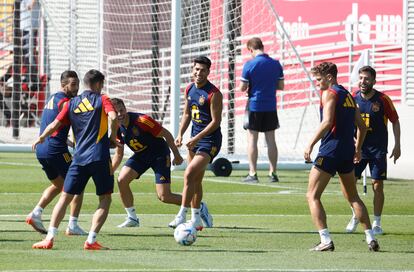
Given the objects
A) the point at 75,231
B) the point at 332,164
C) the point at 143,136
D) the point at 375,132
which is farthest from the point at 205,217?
the point at 332,164

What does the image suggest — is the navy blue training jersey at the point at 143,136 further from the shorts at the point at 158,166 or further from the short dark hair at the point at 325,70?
the short dark hair at the point at 325,70

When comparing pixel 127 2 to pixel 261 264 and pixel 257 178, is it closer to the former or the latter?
pixel 257 178

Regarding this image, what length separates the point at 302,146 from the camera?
32312mm

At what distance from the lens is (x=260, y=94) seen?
2275cm

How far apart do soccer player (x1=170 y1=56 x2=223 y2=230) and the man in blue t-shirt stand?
6.92 meters

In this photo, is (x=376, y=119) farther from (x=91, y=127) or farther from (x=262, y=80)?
(x=262, y=80)

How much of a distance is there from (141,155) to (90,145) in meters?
2.62

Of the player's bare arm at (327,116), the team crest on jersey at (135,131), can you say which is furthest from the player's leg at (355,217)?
the team crest on jersey at (135,131)

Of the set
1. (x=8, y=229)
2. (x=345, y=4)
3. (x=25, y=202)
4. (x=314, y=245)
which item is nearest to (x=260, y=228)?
(x=314, y=245)

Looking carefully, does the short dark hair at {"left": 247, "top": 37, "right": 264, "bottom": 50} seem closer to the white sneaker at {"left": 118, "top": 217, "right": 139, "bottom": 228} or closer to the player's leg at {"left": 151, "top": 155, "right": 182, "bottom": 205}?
the player's leg at {"left": 151, "top": 155, "right": 182, "bottom": 205}

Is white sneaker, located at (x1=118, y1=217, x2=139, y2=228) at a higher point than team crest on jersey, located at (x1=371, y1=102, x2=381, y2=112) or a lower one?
lower

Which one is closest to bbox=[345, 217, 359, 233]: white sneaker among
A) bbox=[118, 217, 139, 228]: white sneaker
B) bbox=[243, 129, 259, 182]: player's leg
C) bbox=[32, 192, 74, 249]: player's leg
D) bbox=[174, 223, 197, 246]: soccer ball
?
bbox=[118, 217, 139, 228]: white sneaker

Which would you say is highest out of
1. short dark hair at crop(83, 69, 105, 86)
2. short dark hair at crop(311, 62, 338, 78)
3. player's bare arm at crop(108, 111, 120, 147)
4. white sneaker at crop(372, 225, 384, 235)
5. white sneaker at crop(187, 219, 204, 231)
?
short dark hair at crop(311, 62, 338, 78)

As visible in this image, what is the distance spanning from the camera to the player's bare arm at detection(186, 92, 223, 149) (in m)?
15.3
